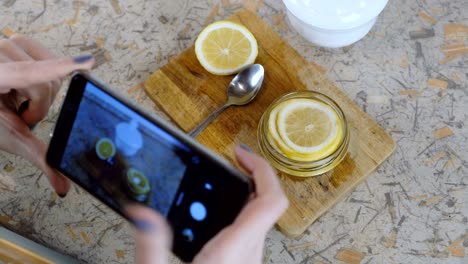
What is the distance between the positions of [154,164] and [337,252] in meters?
0.32

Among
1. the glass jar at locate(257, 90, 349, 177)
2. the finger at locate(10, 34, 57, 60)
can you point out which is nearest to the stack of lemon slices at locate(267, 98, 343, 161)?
the glass jar at locate(257, 90, 349, 177)

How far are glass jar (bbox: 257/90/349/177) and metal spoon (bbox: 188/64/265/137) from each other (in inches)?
1.5

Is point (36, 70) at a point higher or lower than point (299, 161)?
higher

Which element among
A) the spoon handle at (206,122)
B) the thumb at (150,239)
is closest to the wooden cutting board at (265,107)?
the spoon handle at (206,122)

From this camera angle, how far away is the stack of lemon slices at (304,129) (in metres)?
0.72

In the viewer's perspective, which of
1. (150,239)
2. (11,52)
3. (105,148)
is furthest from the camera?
(11,52)

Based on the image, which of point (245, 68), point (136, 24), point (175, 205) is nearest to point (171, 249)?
point (175, 205)

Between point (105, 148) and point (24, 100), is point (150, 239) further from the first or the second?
point (24, 100)

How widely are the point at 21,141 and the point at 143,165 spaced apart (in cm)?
24

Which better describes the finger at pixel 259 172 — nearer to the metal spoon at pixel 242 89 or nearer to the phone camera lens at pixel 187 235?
the phone camera lens at pixel 187 235

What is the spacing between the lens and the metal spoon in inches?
30.7

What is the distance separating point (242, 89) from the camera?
2.56 ft

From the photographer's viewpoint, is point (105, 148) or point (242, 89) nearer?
point (105, 148)

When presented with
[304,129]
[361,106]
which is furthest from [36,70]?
[361,106]
